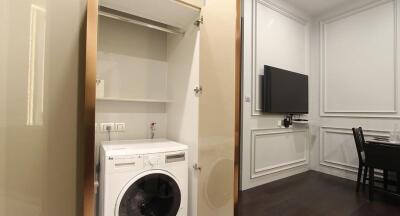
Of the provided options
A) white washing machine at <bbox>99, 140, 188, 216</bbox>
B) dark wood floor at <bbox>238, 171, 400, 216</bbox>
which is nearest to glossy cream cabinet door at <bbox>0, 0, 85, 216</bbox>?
white washing machine at <bbox>99, 140, 188, 216</bbox>

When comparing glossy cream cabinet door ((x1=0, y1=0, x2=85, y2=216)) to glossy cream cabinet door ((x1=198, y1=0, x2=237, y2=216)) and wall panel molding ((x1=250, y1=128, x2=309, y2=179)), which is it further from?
wall panel molding ((x1=250, y1=128, x2=309, y2=179))

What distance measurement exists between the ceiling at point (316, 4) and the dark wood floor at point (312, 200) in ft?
10.2

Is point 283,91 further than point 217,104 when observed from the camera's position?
Yes

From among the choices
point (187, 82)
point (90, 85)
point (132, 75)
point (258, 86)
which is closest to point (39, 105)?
point (90, 85)

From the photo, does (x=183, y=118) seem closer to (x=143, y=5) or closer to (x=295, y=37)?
(x=143, y=5)

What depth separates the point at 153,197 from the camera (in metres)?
1.60

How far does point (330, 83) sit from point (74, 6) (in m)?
4.11

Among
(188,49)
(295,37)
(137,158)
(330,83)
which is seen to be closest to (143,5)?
(188,49)

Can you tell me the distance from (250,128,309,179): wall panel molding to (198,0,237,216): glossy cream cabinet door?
1426 mm

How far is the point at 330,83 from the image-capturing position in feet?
12.4

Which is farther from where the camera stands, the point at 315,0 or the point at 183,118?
the point at 315,0

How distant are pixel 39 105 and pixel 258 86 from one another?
2746 mm

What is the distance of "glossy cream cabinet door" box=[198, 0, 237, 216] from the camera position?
1.71m

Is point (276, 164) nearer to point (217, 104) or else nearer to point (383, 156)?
point (383, 156)
